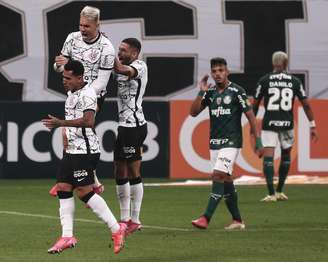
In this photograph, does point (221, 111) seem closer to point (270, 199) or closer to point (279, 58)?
point (279, 58)

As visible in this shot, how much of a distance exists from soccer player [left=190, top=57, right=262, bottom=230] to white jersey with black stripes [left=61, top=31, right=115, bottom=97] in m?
1.31

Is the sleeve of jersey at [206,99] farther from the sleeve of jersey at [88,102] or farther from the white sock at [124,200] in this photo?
the sleeve of jersey at [88,102]

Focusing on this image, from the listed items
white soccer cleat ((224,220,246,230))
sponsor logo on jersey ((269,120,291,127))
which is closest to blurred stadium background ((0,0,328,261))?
sponsor logo on jersey ((269,120,291,127))

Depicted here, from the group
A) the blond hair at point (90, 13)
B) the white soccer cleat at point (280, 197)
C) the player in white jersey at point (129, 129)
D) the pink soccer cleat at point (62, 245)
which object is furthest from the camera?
the white soccer cleat at point (280, 197)

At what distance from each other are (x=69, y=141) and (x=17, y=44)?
41.2ft

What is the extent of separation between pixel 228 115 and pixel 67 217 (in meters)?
3.29

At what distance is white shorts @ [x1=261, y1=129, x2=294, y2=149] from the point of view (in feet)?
60.9

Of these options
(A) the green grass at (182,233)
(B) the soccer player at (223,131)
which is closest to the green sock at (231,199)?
(B) the soccer player at (223,131)

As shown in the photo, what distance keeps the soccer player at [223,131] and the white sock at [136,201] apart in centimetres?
68

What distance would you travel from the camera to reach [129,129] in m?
13.8

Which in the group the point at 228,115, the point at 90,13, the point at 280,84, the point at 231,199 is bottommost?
the point at 231,199

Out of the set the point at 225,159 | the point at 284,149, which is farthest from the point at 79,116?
the point at 284,149

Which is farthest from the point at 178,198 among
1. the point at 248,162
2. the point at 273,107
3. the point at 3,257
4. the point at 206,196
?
the point at 3,257

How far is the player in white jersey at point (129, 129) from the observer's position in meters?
13.7
